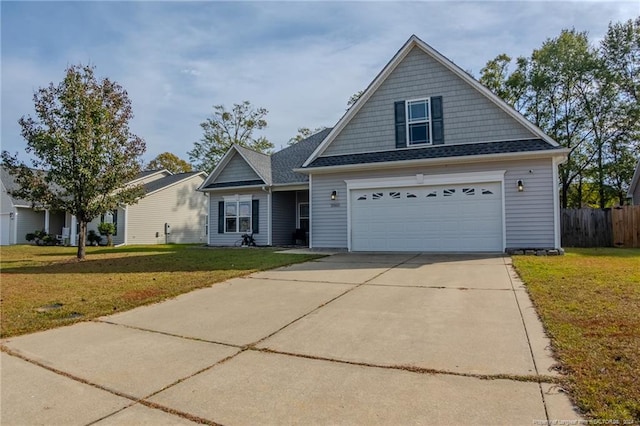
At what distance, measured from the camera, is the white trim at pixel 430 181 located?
37.8 ft

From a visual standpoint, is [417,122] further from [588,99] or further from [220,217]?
[588,99]

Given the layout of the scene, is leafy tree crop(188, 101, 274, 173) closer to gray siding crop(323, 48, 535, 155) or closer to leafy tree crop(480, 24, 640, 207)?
leafy tree crop(480, 24, 640, 207)

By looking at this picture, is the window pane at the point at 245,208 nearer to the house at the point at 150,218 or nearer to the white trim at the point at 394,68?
the white trim at the point at 394,68

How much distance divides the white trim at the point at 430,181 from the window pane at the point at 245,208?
6.36 metres

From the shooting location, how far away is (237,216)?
1833 centimetres

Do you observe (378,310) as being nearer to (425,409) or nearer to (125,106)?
(425,409)

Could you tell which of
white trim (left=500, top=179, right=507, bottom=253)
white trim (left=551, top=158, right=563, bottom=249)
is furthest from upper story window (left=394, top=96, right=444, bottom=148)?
white trim (left=551, top=158, right=563, bottom=249)

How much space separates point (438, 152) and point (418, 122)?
137 cm

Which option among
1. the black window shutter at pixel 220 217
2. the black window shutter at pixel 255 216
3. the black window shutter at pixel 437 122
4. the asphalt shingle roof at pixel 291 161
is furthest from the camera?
the black window shutter at pixel 220 217

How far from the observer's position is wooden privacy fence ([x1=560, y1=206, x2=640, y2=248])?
1583cm

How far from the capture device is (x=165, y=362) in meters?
3.65

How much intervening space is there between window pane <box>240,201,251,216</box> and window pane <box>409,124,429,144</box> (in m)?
8.52

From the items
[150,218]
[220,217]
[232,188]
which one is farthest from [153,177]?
[232,188]

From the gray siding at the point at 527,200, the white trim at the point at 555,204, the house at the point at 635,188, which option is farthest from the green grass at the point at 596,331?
the house at the point at 635,188
